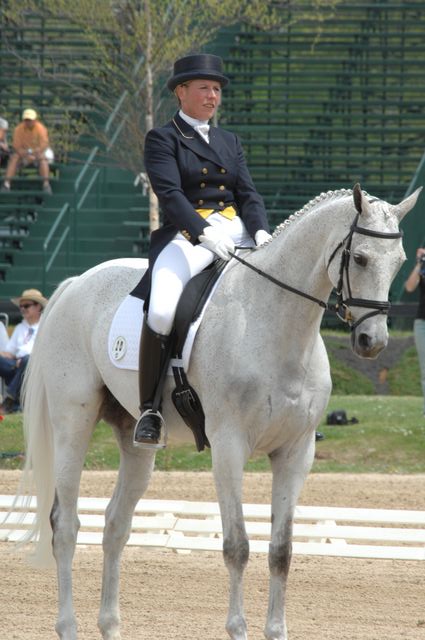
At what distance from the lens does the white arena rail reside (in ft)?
27.6

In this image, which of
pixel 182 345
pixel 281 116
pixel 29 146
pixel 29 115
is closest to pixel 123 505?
pixel 182 345

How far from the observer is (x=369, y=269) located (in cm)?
556

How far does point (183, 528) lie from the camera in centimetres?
901

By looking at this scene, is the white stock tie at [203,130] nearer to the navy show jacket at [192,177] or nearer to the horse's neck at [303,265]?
the navy show jacket at [192,177]

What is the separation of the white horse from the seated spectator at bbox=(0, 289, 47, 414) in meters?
6.94

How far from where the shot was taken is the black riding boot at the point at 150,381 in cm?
624

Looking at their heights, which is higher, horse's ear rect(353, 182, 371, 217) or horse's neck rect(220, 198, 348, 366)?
horse's ear rect(353, 182, 371, 217)

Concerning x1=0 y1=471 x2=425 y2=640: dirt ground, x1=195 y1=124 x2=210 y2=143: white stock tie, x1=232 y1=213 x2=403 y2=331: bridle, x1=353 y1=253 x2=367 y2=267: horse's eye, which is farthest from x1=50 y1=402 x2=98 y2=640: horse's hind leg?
x1=353 y1=253 x2=367 y2=267: horse's eye

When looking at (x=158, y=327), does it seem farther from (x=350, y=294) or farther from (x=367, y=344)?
(x=367, y=344)

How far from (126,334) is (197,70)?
4.24 feet

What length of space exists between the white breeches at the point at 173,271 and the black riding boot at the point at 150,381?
6 cm

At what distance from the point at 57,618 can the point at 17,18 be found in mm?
13597

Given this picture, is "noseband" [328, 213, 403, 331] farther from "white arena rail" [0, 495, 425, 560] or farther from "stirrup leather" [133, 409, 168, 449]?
"white arena rail" [0, 495, 425, 560]

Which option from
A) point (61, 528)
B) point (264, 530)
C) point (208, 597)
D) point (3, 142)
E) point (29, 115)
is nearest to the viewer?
point (61, 528)
